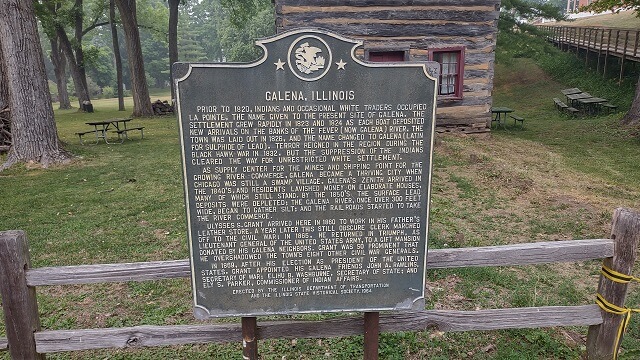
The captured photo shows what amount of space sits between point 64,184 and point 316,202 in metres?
9.04

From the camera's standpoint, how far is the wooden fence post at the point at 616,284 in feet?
11.9

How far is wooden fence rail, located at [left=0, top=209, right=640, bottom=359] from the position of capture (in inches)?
135

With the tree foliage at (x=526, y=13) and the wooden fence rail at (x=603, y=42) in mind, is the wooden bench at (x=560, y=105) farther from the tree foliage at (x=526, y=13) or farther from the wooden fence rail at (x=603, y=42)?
the tree foliage at (x=526, y=13)

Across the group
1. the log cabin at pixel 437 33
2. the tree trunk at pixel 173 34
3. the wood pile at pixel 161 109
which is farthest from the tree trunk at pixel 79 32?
the log cabin at pixel 437 33

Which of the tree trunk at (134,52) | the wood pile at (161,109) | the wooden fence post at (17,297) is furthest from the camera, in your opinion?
the wood pile at (161,109)

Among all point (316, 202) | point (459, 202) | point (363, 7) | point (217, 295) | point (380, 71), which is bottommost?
point (459, 202)

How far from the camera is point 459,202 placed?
8.74 m

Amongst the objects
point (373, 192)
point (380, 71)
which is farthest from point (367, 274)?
point (380, 71)

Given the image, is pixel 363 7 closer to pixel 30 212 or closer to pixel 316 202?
pixel 30 212

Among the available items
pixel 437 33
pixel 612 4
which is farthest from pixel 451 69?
pixel 612 4

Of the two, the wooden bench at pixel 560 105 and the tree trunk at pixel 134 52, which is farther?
the tree trunk at pixel 134 52

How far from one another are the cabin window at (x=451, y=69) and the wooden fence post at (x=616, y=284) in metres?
11.8

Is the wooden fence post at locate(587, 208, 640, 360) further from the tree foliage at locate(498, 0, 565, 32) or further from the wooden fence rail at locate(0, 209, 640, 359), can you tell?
the tree foliage at locate(498, 0, 565, 32)

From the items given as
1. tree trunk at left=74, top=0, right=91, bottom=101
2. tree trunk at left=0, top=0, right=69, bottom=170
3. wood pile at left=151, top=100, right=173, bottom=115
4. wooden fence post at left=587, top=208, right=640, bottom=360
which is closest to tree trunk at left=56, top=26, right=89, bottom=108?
tree trunk at left=74, top=0, right=91, bottom=101
